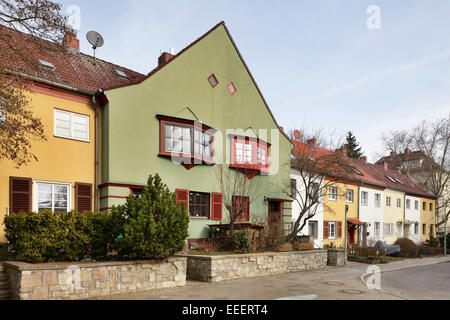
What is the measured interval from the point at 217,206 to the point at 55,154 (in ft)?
23.1

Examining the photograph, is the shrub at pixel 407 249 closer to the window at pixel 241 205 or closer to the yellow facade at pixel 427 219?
the yellow facade at pixel 427 219

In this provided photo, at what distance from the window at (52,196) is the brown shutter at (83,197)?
0.25 metres

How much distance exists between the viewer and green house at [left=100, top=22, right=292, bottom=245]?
14.0 metres

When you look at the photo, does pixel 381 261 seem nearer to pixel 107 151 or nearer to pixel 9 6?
pixel 107 151

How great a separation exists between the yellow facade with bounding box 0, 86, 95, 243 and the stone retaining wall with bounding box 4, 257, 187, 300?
350cm

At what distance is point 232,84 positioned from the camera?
1839cm

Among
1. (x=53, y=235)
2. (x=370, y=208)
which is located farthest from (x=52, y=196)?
(x=370, y=208)

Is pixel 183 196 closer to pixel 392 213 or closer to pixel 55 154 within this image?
pixel 55 154

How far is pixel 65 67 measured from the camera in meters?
14.3

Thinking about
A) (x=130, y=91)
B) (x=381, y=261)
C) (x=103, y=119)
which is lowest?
(x=381, y=261)

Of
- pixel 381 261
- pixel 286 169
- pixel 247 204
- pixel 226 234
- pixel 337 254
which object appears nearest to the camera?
pixel 226 234

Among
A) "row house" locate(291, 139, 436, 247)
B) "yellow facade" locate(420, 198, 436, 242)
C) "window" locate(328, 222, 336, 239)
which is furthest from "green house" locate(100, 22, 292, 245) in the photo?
"yellow facade" locate(420, 198, 436, 242)
